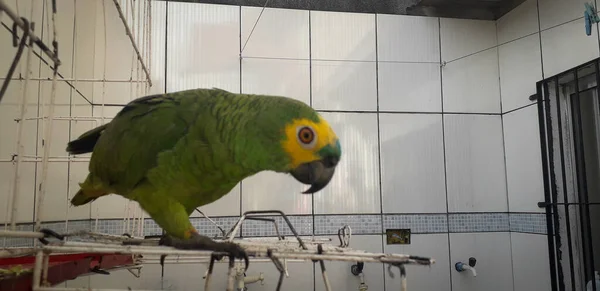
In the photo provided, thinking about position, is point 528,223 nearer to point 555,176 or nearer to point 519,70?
point 555,176

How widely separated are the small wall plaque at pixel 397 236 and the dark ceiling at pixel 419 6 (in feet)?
4.68

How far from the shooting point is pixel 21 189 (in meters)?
1.49

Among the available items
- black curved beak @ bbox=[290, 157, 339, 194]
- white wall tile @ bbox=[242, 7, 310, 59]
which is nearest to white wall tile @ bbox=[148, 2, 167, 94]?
white wall tile @ bbox=[242, 7, 310, 59]

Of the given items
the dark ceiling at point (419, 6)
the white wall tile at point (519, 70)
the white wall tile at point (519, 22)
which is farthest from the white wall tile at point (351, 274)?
the white wall tile at point (519, 22)

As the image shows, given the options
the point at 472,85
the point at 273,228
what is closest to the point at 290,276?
the point at 273,228

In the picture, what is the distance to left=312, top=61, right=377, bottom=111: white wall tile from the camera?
8.91 feet

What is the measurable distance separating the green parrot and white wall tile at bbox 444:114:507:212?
199cm

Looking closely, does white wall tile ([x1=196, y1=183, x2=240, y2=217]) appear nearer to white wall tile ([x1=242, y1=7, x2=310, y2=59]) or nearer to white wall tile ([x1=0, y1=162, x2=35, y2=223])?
white wall tile ([x1=242, y1=7, x2=310, y2=59])

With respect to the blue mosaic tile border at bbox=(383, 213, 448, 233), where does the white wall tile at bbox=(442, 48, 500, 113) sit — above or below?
above

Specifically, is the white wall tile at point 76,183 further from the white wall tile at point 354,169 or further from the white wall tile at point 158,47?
the white wall tile at point 354,169

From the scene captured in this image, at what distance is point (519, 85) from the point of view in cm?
275

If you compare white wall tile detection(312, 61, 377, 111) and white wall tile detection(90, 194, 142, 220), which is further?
white wall tile detection(312, 61, 377, 111)

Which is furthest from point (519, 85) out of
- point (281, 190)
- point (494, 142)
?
point (281, 190)

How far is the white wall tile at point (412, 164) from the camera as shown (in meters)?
2.73
